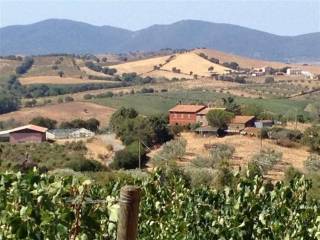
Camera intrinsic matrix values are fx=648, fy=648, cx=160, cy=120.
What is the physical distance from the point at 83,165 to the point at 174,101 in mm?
38902

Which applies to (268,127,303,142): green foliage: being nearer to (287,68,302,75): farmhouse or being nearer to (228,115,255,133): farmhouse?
(228,115,255,133): farmhouse

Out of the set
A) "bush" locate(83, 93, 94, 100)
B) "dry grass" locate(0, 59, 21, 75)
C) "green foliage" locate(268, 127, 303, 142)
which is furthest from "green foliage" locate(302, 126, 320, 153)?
"dry grass" locate(0, 59, 21, 75)

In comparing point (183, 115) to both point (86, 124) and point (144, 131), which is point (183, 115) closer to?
point (86, 124)

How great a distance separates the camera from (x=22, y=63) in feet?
387

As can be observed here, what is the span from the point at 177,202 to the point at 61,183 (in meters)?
3.94

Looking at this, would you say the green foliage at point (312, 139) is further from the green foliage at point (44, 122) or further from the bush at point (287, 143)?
the green foliage at point (44, 122)

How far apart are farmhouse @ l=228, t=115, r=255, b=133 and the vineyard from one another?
128 feet

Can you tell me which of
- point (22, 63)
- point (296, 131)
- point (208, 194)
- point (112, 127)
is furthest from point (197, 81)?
point (208, 194)

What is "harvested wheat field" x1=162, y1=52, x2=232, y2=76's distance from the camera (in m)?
114

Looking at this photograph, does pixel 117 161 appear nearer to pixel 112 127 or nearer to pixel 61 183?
pixel 112 127

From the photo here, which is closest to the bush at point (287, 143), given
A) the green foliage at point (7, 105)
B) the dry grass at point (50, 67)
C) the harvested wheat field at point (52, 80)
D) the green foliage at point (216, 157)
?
the green foliage at point (216, 157)

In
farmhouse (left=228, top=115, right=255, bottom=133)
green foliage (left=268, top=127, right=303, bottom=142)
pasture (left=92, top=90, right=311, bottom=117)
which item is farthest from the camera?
pasture (left=92, top=90, right=311, bottom=117)

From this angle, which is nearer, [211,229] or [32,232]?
[32,232]

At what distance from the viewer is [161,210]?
7.25 meters
